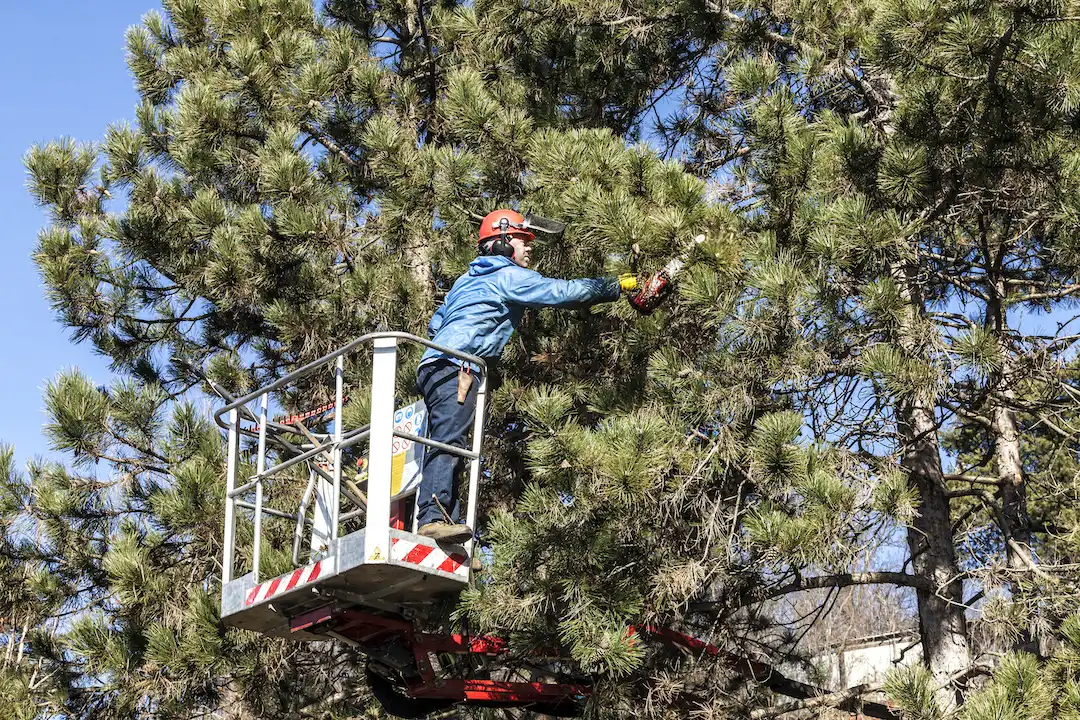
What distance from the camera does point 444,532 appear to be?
5957 millimetres

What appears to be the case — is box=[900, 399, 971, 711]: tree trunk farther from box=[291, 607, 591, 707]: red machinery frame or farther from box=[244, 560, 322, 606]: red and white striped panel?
box=[244, 560, 322, 606]: red and white striped panel

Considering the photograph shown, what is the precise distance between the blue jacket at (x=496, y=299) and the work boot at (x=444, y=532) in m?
1.05

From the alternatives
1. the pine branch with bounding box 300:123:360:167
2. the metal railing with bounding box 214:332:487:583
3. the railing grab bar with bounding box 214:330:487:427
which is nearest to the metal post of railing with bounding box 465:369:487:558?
the metal railing with bounding box 214:332:487:583

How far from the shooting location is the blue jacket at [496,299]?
6.76 meters

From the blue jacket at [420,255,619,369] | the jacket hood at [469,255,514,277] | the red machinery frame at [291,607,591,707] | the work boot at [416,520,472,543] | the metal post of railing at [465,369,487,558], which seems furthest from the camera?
the jacket hood at [469,255,514,277]

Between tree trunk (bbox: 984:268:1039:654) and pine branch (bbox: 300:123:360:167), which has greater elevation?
pine branch (bbox: 300:123:360:167)

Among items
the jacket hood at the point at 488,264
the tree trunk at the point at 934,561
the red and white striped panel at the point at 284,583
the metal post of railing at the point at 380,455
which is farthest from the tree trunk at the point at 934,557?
the red and white striped panel at the point at 284,583

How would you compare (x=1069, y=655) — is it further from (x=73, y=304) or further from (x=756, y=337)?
(x=73, y=304)

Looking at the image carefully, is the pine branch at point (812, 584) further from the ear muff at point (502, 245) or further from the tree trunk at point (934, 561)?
the ear muff at point (502, 245)

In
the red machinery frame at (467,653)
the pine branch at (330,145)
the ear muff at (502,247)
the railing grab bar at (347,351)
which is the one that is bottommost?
the red machinery frame at (467,653)

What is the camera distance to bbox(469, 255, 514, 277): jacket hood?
6.99 metres

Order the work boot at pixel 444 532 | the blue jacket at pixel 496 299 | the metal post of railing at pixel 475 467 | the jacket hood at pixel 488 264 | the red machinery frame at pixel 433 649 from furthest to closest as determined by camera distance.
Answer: the jacket hood at pixel 488 264 → the blue jacket at pixel 496 299 → the red machinery frame at pixel 433 649 → the metal post of railing at pixel 475 467 → the work boot at pixel 444 532

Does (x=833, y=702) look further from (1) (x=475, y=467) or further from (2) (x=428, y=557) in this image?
(2) (x=428, y=557)

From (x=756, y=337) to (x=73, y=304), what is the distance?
5.61 meters
